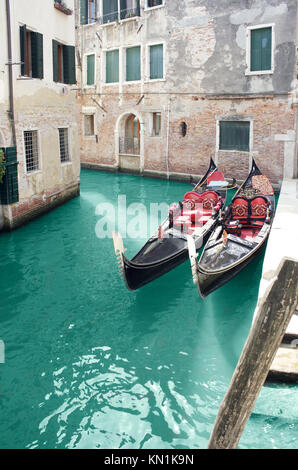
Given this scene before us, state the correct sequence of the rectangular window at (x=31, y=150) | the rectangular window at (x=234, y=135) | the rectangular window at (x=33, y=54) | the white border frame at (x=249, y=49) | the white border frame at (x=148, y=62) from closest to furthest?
the rectangular window at (x=33, y=54) < the rectangular window at (x=31, y=150) < the white border frame at (x=249, y=49) < the rectangular window at (x=234, y=135) < the white border frame at (x=148, y=62)

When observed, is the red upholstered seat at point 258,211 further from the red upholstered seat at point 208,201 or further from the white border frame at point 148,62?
the white border frame at point 148,62

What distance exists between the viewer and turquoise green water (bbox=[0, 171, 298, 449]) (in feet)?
12.2

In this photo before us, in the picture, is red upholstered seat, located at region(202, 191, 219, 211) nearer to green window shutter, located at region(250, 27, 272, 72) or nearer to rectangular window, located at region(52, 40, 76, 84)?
rectangular window, located at region(52, 40, 76, 84)

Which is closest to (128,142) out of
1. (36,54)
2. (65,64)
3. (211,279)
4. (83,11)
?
(83,11)

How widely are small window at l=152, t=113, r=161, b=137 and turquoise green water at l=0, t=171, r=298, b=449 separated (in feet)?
25.9

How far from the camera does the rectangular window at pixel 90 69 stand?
15.9m

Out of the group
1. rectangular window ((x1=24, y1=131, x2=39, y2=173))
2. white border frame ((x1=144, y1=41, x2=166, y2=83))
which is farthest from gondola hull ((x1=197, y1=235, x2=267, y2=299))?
white border frame ((x1=144, y1=41, x2=166, y2=83))

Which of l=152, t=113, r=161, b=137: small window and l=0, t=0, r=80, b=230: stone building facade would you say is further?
l=152, t=113, r=161, b=137: small window

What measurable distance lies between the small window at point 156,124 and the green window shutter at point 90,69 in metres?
2.70

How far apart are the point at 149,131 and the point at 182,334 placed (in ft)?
35.0

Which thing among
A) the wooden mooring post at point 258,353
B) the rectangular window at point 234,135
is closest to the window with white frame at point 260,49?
the rectangular window at point 234,135

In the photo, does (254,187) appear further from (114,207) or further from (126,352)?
(126,352)

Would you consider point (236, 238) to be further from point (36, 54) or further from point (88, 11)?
point (88, 11)
